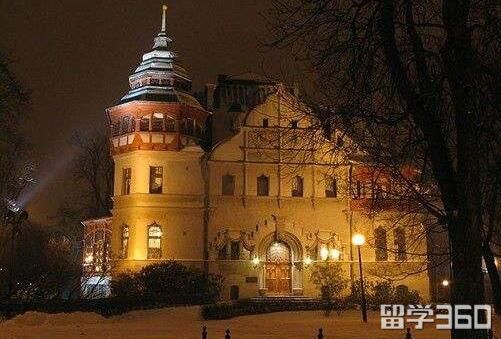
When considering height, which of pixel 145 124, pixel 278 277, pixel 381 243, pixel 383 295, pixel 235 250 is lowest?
pixel 383 295

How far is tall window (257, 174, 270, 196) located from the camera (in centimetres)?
4478

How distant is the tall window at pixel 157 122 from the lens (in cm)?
4446

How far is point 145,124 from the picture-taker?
146ft

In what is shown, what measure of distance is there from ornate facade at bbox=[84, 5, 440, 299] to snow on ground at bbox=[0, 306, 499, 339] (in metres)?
14.5

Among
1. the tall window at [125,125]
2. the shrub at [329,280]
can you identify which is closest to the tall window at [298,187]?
the shrub at [329,280]

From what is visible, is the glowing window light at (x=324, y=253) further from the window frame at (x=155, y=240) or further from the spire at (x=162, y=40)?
the spire at (x=162, y=40)

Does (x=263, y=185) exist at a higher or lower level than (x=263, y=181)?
lower

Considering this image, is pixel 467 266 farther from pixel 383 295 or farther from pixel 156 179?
pixel 156 179

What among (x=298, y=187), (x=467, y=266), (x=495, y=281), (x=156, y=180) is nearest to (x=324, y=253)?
(x=298, y=187)

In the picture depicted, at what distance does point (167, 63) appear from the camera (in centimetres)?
4762

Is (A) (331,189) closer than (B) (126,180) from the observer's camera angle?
No

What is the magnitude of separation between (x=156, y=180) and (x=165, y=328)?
72.6ft

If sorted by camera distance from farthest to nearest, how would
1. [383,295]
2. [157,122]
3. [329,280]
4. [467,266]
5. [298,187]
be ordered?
[298,187], [157,122], [383,295], [329,280], [467,266]

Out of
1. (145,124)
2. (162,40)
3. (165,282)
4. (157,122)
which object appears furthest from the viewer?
(162,40)
